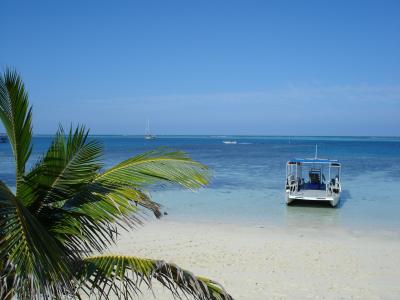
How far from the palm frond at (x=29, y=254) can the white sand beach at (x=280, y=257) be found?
479 centimetres

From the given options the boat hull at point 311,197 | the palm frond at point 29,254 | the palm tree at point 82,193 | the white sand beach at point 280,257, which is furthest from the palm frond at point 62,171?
the boat hull at point 311,197

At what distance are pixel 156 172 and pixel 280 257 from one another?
674 centimetres

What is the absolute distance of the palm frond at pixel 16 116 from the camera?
264cm

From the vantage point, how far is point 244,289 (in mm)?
7203

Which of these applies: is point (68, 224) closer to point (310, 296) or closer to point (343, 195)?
point (310, 296)

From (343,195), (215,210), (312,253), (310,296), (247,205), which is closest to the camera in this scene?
(310,296)

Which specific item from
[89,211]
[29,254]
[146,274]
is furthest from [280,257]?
[29,254]

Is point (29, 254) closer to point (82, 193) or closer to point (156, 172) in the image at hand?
point (82, 193)

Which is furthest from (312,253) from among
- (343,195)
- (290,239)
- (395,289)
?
(343,195)

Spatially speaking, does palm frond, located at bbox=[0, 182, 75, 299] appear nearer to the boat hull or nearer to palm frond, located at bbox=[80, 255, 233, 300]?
palm frond, located at bbox=[80, 255, 233, 300]

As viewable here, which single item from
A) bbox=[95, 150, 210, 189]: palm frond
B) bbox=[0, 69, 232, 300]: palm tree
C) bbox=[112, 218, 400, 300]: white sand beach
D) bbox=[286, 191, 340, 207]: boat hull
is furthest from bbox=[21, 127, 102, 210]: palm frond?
bbox=[286, 191, 340, 207]: boat hull

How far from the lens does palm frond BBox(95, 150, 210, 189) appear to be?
3094mm

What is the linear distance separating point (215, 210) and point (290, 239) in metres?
4.92

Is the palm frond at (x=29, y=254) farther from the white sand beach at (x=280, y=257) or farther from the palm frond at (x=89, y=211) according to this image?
the white sand beach at (x=280, y=257)
